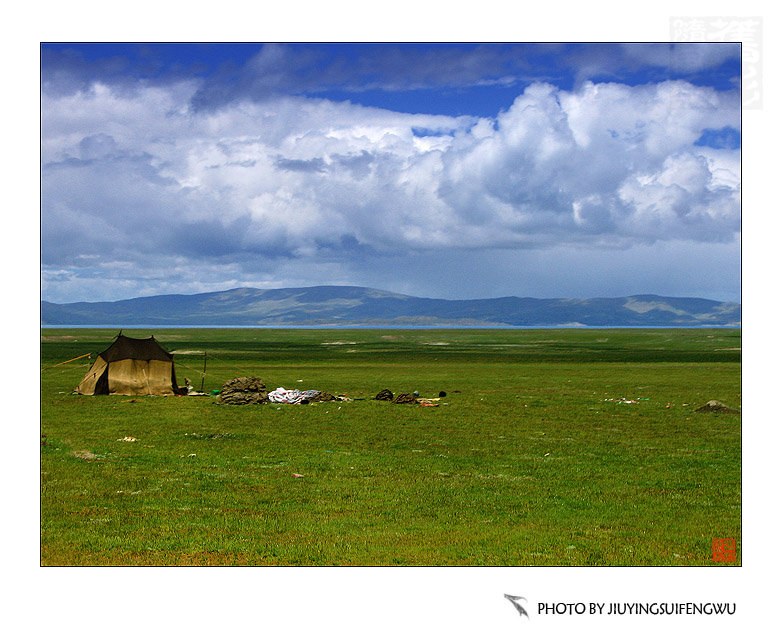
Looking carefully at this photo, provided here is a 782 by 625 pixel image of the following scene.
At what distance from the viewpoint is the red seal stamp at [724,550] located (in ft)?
33.8

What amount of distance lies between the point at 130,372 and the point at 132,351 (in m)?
1.23

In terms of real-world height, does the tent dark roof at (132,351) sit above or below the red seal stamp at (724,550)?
above

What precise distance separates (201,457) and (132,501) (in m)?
5.42

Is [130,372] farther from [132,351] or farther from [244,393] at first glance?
[244,393]

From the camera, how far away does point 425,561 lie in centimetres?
1019

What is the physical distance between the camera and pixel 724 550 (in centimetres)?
1051

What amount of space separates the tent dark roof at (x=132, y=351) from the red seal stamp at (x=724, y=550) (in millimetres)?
32943

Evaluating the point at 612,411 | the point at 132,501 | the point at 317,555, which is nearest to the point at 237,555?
the point at 317,555

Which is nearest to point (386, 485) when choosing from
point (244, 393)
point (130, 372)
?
point (244, 393)

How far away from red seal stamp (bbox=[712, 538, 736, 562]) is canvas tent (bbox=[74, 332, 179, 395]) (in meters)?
32.7
